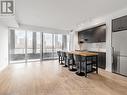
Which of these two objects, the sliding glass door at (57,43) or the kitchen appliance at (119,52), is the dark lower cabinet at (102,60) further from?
the sliding glass door at (57,43)

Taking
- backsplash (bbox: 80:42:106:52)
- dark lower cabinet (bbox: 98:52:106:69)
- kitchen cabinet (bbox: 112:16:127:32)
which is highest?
kitchen cabinet (bbox: 112:16:127:32)

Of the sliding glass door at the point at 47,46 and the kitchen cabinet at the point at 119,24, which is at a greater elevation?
the kitchen cabinet at the point at 119,24

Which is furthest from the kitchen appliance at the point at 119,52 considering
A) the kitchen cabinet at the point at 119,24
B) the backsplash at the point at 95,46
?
the backsplash at the point at 95,46

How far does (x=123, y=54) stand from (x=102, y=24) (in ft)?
6.26

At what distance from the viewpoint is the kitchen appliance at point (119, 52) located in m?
3.84

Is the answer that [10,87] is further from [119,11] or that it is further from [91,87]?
[119,11]

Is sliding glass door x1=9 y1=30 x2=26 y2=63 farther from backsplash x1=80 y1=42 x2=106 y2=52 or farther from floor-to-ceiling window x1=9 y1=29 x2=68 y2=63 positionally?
backsplash x1=80 y1=42 x2=106 y2=52

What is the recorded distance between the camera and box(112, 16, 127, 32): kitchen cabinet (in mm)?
3855

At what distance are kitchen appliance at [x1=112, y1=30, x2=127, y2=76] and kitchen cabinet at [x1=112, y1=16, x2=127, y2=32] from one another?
148 millimetres

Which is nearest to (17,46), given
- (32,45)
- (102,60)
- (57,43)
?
(32,45)

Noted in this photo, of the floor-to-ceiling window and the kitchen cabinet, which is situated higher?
the kitchen cabinet

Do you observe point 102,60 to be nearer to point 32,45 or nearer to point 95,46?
point 95,46

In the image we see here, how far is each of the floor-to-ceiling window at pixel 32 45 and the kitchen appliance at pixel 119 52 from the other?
4907mm

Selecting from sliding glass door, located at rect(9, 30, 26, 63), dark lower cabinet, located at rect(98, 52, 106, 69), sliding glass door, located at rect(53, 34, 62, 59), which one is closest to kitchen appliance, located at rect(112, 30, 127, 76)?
dark lower cabinet, located at rect(98, 52, 106, 69)
